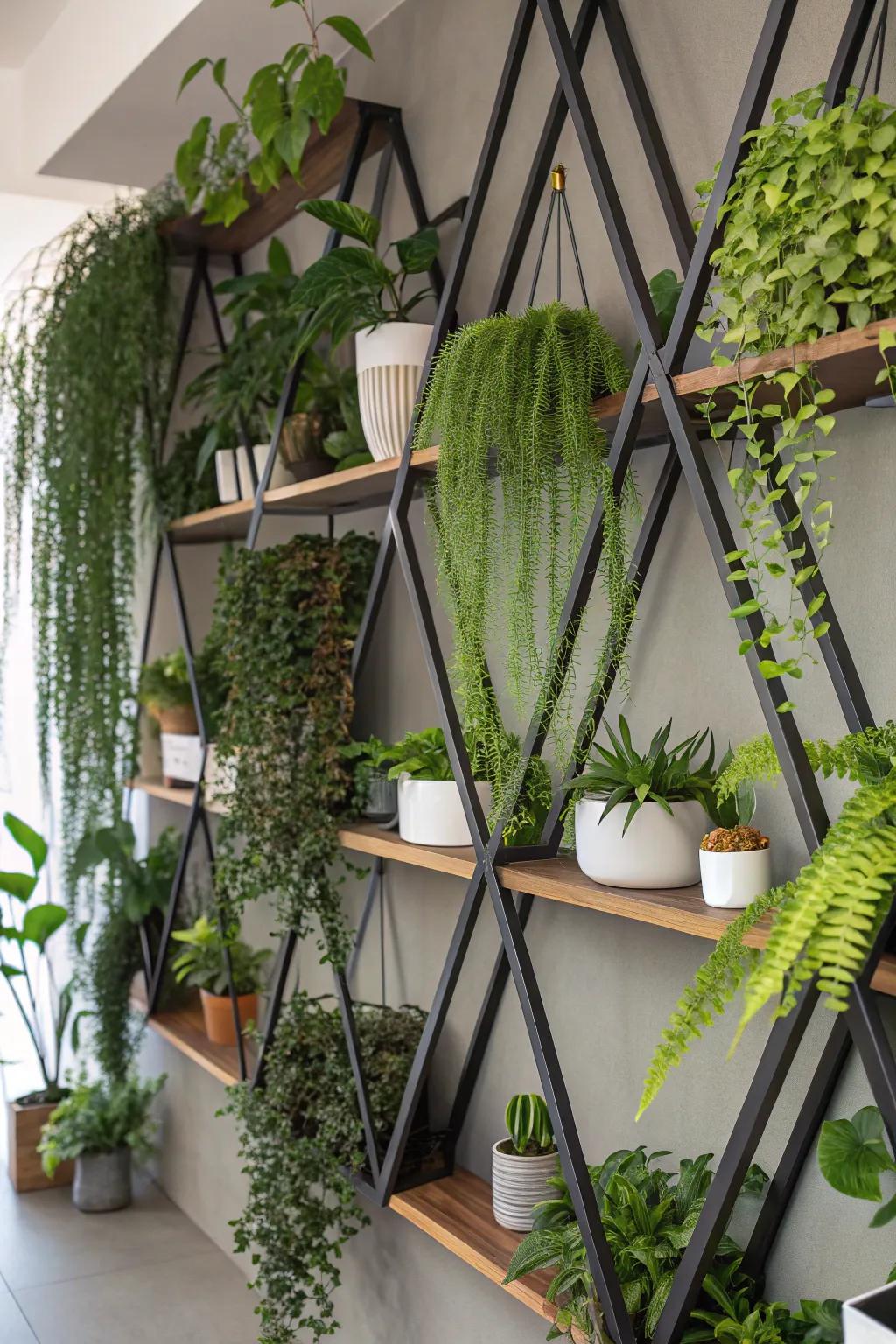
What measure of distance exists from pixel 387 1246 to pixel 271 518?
5.70 feet

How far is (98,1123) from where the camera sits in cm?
346

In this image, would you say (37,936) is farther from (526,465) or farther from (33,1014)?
(526,465)

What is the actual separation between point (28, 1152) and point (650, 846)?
8.94ft

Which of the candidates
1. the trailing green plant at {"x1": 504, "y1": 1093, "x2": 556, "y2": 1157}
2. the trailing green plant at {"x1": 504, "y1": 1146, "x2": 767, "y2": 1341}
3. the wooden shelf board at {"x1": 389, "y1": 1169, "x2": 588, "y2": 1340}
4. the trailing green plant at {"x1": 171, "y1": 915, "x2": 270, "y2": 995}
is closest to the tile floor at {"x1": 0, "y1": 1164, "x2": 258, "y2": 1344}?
the trailing green plant at {"x1": 171, "y1": 915, "x2": 270, "y2": 995}

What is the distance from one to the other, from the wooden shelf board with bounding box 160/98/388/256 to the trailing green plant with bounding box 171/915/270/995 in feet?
5.93

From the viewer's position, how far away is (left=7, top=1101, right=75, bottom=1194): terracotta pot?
3.55 meters

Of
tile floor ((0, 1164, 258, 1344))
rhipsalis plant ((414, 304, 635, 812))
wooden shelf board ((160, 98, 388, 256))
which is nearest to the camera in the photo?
rhipsalis plant ((414, 304, 635, 812))

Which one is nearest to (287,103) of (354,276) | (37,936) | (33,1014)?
(354,276)

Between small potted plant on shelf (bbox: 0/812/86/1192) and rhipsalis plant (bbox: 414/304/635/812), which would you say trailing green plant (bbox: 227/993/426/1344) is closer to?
rhipsalis plant (bbox: 414/304/635/812)

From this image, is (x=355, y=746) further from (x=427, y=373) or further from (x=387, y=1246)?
(x=387, y=1246)

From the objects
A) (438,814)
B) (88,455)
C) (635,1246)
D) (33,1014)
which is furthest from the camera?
(33,1014)

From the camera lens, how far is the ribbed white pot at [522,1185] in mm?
1957

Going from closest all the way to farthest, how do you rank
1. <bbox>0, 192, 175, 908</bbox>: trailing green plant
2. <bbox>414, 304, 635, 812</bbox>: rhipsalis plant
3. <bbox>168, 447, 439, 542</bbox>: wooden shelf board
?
<bbox>414, 304, 635, 812</bbox>: rhipsalis plant
<bbox>168, 447, 439, 542</bbox>: wooden shelf board
<bbox>0, 192, 175, 908</bbox>: trailing green plant

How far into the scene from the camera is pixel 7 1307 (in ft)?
9.53
